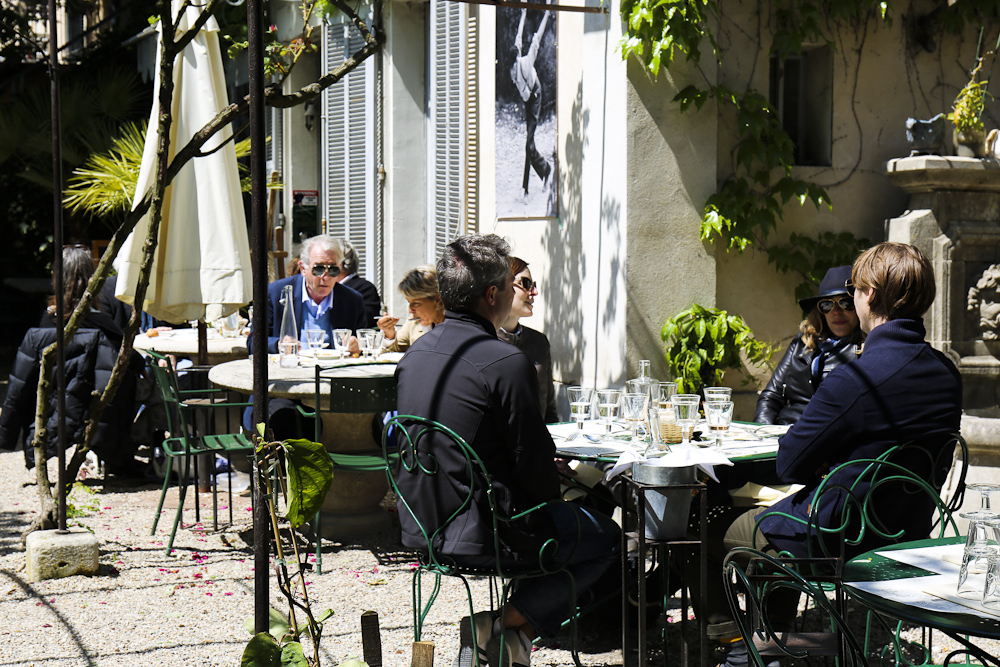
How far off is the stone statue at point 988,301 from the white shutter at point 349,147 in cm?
542

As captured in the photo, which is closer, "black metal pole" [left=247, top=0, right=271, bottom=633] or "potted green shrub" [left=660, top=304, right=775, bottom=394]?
"black metal pole" [left=247, top=0, right=271, bottom=633]

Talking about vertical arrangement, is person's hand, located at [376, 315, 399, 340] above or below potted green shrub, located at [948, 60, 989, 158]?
below

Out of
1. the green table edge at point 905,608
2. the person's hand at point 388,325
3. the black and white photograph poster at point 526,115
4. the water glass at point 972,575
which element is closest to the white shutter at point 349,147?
the black and white photograph poster at point 526,115

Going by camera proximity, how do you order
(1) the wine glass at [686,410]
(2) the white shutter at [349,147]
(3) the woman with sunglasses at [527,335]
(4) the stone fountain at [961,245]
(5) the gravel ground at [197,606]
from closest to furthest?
(1) the wine glass at [686,410], (5) the gravel ground at [197,606], (3) the woman with sunglasses at [527,335], (4) the stone fountain at [961,245], (2) the white shutter at [349,147]


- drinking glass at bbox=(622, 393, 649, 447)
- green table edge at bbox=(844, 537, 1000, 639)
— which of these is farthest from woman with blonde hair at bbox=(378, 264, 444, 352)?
green table edge at bbox=(844, 537, 1000, 639)

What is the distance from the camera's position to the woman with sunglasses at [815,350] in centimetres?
459

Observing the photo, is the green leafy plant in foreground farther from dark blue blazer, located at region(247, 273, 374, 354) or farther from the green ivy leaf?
dark blue blazer, located at region(247, 273, 374, 354)

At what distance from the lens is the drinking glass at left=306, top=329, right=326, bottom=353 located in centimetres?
584

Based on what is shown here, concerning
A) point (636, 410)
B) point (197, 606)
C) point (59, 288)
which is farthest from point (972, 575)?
point (59, 288)

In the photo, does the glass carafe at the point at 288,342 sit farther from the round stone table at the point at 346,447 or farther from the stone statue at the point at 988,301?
the stone statue at the point at 988,301

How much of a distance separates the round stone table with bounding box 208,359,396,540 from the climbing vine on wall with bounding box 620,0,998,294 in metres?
2.28

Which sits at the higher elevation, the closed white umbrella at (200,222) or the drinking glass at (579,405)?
the closed white umbrella at (200,222)

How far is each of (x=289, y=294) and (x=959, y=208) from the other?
13.3ft

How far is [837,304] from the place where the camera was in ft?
15.0
